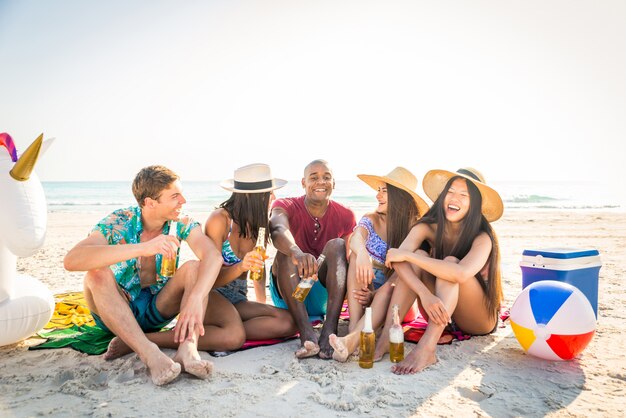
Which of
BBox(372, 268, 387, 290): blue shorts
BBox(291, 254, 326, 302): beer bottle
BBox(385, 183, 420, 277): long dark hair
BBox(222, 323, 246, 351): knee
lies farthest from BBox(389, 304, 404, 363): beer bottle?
BBox(222, 323, 246, 351): knee

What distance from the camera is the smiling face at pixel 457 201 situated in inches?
167

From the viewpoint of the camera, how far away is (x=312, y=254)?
198 inches

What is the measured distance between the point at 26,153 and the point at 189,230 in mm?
1355

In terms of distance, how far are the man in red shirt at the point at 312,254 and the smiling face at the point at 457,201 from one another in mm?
981

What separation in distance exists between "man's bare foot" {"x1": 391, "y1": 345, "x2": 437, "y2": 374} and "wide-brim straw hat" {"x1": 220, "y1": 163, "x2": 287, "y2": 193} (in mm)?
1845

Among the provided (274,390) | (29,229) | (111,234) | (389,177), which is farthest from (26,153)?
(389,177)

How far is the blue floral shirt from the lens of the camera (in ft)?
12.4

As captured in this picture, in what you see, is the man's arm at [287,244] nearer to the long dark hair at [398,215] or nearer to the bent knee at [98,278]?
the long dark hair at [398,215]

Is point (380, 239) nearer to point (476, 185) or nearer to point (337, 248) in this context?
point (337, 248)

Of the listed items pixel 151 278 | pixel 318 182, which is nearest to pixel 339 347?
pixel 151 278

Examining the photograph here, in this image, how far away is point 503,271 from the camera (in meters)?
7.66

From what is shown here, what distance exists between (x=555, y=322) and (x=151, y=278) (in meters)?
3.20

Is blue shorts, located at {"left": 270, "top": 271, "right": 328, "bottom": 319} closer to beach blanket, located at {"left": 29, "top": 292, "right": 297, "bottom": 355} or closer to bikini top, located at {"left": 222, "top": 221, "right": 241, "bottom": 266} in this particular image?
beach blanket, located at {"left": 29, "top": 292, "right": 297, "bottom": 355}

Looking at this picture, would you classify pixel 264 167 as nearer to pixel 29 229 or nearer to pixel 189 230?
pixel 189 230
